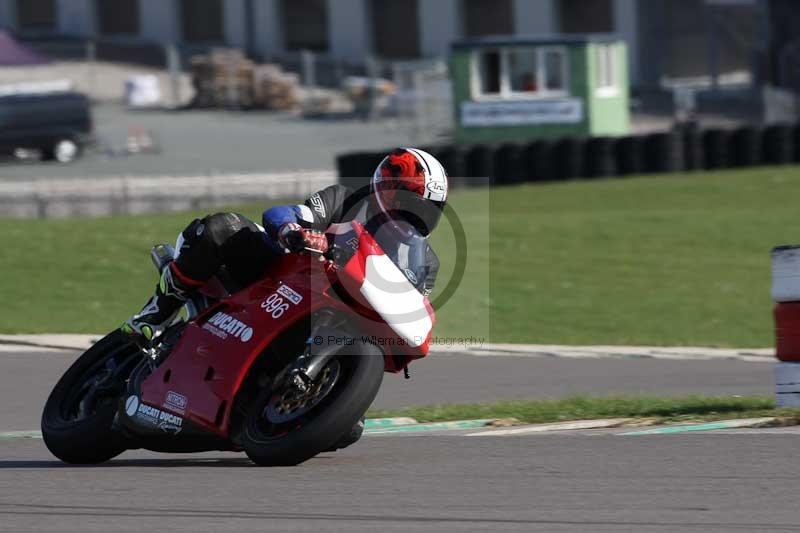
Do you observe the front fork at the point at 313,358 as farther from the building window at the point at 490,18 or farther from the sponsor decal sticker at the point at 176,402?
the building window at the point at 490,18

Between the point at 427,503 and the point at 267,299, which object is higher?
the point at 267,299

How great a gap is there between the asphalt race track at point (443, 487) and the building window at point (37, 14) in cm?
4654

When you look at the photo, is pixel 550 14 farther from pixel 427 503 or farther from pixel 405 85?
pixel 427 503

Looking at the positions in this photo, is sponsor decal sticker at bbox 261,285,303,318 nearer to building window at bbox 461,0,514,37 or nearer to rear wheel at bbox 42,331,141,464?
rear wheel at bbox 42,331,141,464

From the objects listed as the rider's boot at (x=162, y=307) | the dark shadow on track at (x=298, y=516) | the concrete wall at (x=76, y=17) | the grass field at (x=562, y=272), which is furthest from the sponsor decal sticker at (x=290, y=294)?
the concrete wall at (x=76, y=17)

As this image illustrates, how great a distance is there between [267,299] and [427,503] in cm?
136

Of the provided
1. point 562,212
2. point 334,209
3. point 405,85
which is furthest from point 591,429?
point 405,85

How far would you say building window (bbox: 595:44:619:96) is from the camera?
114 feet

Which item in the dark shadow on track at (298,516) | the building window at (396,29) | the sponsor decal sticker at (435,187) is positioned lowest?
the dark shadow on track at (298,516)

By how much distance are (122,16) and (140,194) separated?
91.0ft

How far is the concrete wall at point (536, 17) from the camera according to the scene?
151ft

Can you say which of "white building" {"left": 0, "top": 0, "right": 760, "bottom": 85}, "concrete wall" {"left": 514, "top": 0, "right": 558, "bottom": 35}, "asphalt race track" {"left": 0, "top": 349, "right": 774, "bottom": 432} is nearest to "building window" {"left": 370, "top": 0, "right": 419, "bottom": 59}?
"white building" {"left": 0, "top": 0, "right": 760, "bottom": 85}

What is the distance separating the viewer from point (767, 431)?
700cm

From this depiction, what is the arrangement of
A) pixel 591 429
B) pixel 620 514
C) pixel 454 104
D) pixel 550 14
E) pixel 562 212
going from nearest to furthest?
1. pixel 620 514
2. pixel 591 429
3. pixel 562 212
4. pixel 454 104
5. pixel 550 14
